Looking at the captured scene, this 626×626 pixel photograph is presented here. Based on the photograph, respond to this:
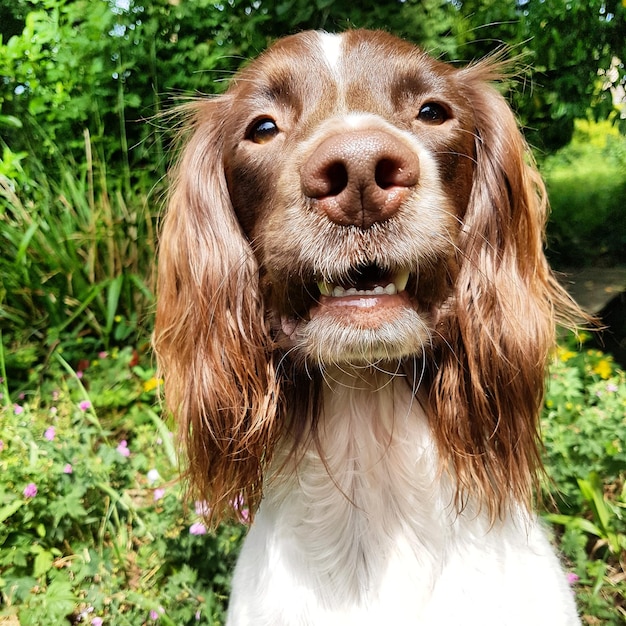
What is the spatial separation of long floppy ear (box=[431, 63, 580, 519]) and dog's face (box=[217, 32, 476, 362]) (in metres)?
0.08

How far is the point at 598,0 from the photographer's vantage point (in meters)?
3.10

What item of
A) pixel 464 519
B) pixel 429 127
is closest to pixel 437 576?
pixel 464 519

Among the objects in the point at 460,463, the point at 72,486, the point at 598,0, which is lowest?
the point at 72,486

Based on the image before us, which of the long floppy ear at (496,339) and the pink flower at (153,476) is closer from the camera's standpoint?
the long floppy ear at (496,339)

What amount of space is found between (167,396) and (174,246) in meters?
0.49

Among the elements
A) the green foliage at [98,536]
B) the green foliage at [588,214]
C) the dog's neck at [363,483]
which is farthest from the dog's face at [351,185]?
the green foliage at [588,214]

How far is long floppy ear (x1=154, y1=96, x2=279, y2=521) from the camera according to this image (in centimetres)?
183

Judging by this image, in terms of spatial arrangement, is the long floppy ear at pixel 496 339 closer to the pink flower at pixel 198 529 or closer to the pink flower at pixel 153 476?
the pink flower at pixel 198 529

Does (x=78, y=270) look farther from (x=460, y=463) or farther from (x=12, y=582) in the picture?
(x=460, y=463)

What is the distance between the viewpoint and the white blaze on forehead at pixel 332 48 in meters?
1.70

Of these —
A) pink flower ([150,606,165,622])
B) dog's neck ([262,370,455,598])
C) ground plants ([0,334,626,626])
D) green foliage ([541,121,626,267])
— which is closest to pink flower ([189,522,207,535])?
ground plants ([0,334,626,626])

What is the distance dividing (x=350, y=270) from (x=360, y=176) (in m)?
0.26

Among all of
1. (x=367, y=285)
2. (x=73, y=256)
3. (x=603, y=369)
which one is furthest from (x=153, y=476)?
(x=603, y=369)

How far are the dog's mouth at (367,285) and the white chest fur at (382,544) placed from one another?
0.34 m
